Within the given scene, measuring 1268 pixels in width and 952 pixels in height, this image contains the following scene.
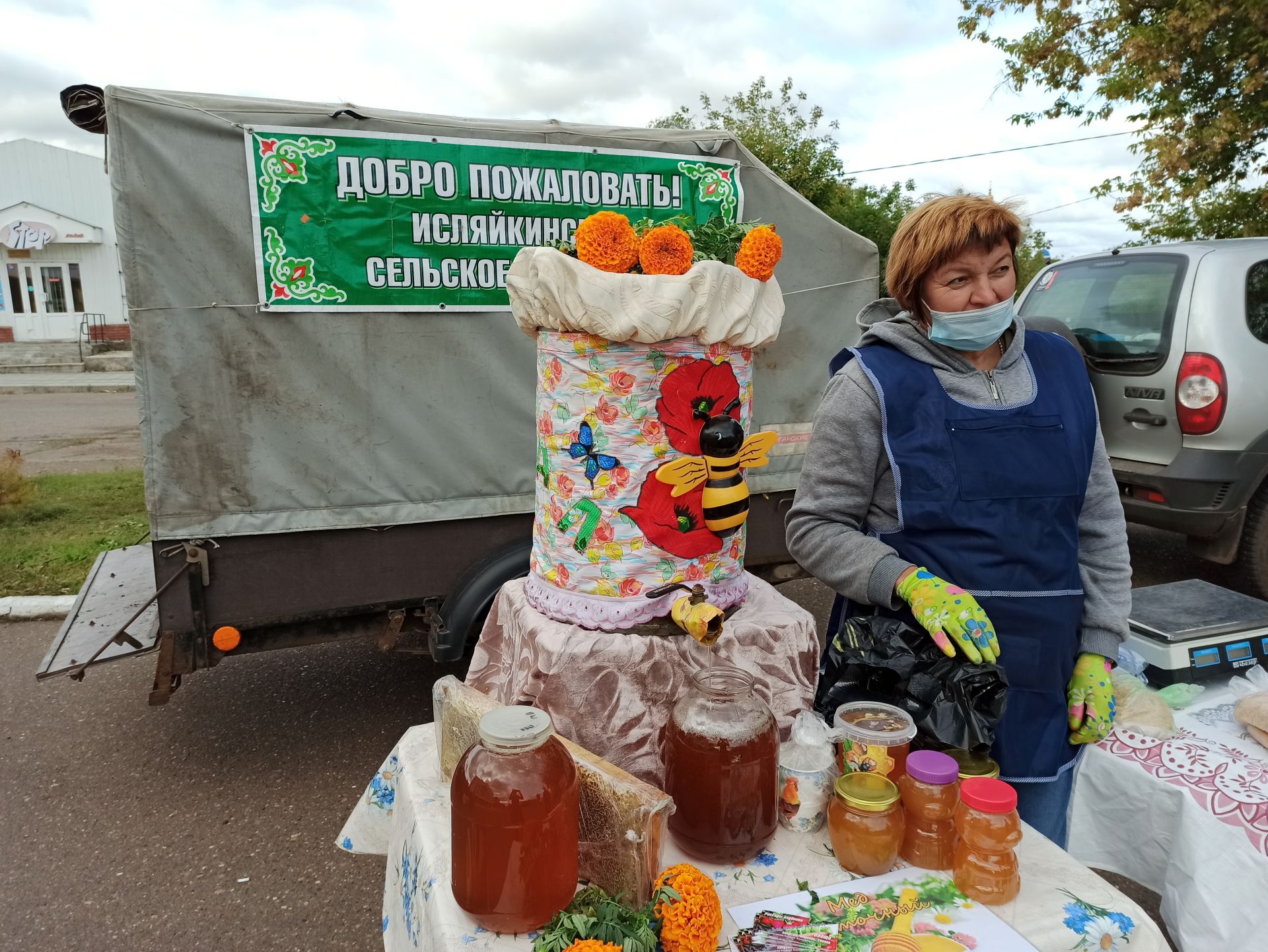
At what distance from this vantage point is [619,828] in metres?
1.23

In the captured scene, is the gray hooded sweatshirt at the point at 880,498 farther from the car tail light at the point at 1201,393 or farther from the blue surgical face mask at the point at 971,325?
the car tail light at the point at 1201,393

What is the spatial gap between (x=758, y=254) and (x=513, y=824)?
3.78 feet

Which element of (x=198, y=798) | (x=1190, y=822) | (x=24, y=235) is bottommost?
(x=198, y=798)

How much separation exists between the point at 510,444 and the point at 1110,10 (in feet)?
30.1

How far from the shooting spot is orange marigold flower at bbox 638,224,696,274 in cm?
153

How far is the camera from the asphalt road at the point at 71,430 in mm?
9156

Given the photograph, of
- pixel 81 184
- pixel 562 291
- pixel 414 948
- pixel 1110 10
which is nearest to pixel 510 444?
pixel 562 291

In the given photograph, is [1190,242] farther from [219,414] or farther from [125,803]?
[125,803]

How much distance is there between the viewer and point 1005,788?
1246 mm

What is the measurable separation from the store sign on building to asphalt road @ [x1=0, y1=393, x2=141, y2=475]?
8.57 meters

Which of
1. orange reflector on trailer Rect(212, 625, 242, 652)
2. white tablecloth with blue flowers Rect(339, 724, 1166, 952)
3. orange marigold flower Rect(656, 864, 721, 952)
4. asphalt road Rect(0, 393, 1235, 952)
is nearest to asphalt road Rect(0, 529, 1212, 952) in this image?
asphalt road Rect(0, 393, 1235, 952)

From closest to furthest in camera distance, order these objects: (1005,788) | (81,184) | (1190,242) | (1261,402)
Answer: (1005,788) → (1261,402) → (1190,242) → (81,184)

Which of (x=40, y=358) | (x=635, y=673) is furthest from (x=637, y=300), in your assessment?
(x=40, y=358)

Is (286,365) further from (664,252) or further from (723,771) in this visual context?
(723,771)
